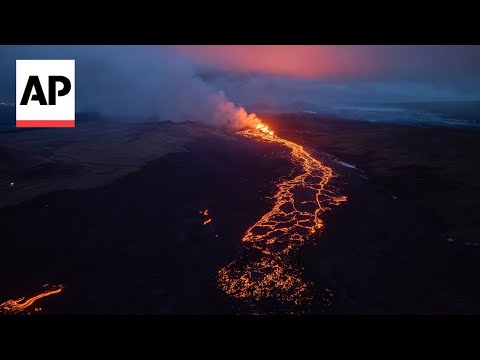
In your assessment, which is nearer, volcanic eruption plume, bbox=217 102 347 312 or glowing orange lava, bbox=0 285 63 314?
glowing orange lava, bbox=0 285 63 314

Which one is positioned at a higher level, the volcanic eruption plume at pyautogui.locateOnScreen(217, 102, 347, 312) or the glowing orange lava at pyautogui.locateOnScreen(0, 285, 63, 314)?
the volcanic eruption plume at pyautogui.locateOnScreen(217, 102, 347, 312)

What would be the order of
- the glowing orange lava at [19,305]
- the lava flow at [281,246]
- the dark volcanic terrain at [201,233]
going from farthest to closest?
the lava flow at [281,246]
the dark volcanic terrain at [201,233]
the glowing orange lava at [19,305]

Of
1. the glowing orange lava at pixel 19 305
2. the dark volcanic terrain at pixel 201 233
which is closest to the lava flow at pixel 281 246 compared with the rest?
the dark volcanic terrain at pixel 201 233

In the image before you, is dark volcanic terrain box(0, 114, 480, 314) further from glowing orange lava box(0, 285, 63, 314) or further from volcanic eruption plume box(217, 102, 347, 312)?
volcanic eruption plume box(217, 102, 347, 312)

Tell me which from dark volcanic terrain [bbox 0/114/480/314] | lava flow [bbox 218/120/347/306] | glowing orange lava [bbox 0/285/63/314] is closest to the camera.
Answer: glowing orange lava [bbox 0/285/63/314]

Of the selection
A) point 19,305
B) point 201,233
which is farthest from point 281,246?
point 19,305

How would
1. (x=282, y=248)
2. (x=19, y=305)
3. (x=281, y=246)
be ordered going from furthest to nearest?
(x=281, y=246) < (x=282, y=248) < (x=19, y=305)

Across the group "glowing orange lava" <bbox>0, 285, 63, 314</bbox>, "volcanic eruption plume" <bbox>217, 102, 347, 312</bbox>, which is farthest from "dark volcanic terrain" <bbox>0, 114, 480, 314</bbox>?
"volcanic eruption plume" <bbox>217, 102, 347, 312</bbox>

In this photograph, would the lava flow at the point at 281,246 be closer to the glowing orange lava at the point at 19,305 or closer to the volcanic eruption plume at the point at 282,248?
the volcanic eruption plume at the point at 282,248

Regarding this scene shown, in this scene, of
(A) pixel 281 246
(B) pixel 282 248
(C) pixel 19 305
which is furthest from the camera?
(A) pixel 281 246

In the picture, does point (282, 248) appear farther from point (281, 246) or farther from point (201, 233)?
point (201, 233)
